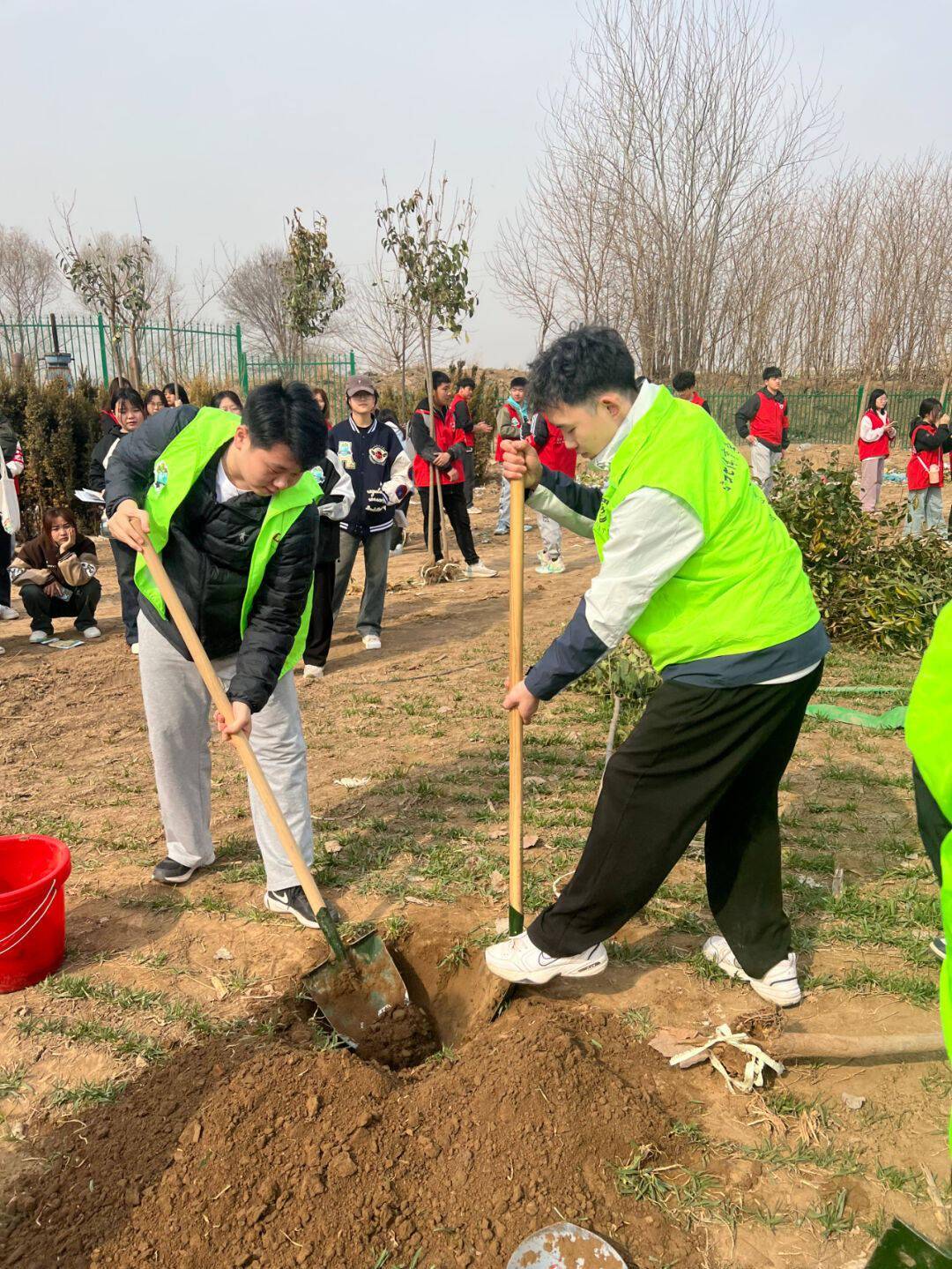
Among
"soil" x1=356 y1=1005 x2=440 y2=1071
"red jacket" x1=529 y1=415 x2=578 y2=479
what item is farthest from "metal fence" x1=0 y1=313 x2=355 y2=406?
"soil" x1=356 y1=1005 x2=440 y2=1071

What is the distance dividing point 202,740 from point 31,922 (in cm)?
91

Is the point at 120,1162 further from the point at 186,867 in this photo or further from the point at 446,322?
the point at 446,322

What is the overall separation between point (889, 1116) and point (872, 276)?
27.7 metres

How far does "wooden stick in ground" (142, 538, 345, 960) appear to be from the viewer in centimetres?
330

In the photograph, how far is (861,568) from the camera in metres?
8.05

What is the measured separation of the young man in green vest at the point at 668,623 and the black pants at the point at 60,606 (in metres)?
6.41

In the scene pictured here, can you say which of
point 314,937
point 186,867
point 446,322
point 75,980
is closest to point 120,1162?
point 75,980

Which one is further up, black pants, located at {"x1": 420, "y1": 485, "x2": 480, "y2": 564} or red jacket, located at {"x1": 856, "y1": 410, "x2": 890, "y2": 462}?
red jacket, located at {"x1": 856, "y1": 410, "x2": 890, "y2": 462}

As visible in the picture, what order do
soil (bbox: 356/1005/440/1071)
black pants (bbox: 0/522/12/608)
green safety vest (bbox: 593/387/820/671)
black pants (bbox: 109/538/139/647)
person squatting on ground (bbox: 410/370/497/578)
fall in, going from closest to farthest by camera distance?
green safety vest (bbox: 593/387/820/671), soil (bbox: 356/1005/440/1071), black pants (bbox: 109/538/139/647), black pants (bbox: 0/522/12/608), person squatting on ground (bbox: 410/370/497/578)

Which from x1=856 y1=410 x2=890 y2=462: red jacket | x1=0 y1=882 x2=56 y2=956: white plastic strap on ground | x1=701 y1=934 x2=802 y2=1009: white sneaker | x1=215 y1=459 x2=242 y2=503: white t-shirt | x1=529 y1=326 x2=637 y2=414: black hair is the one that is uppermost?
x1=529 y1=326 x2=637 y2=414: black hair

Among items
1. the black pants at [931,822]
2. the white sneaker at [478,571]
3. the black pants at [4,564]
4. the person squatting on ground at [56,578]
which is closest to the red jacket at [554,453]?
the white sneaker at [478,571]

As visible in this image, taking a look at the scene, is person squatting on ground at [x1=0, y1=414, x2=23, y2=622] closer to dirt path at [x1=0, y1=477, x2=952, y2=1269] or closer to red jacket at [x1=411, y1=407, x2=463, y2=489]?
dirt path at [x1=0, y1=477, x2=952, y2=1269]

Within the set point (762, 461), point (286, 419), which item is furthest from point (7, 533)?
point (762, 461)

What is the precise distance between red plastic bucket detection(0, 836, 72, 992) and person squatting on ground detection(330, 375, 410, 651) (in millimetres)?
4088
